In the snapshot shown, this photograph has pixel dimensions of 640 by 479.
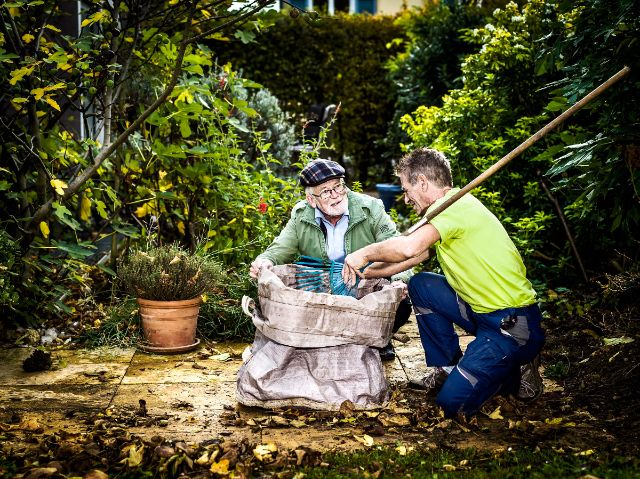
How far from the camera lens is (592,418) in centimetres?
366

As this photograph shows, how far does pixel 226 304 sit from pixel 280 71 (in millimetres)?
6444

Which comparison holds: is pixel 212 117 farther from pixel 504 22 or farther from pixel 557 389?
pixel 557 389

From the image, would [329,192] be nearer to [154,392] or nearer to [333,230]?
[333,230]

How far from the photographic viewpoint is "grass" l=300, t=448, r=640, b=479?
3.01 m

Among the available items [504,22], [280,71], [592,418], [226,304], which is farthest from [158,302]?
[280,71]

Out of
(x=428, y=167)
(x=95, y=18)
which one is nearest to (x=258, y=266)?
(x=428, y=167)

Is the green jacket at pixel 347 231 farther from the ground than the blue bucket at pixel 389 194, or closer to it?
farther from the ground

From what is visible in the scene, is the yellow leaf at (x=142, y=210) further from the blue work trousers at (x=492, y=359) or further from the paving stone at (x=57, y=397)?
the blue work trousers at (x=492, y=359)

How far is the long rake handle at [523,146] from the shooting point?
3.39 m

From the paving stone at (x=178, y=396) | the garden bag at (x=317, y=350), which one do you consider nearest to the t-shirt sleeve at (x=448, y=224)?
the garden bag at (x=317, y=350)

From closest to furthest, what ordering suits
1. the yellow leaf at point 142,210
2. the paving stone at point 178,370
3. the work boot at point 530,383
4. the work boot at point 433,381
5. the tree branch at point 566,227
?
the work boot at point 530,383, the work boot at point 433,381, the paving stone at point 178,370, the tree branch at point 566,227, the yellow leaf at point 142,210

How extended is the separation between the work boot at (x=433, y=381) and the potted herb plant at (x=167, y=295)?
1.62 m

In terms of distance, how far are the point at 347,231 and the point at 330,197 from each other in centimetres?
28

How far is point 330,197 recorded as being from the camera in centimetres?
432
